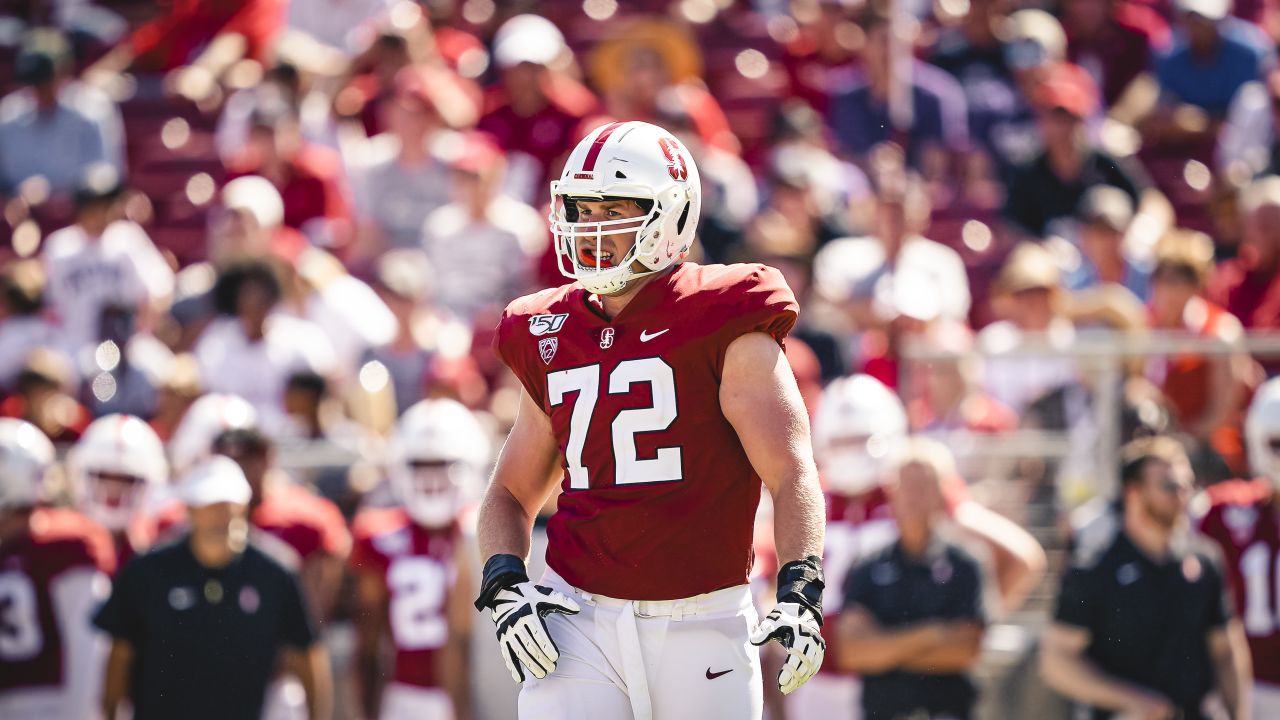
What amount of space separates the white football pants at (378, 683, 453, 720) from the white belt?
3.42 metres

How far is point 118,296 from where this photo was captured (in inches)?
338

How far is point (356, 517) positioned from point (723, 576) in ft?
12.8

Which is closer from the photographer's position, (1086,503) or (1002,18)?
(1086,503)

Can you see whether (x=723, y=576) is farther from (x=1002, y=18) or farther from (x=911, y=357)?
(x=1002, y=18)

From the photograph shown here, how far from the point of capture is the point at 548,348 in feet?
12.6

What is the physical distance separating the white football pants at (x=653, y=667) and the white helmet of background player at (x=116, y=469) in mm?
4011

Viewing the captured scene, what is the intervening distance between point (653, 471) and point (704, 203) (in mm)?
4819

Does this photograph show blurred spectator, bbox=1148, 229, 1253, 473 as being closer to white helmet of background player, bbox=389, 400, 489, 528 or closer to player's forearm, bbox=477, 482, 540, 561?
white helmet of background player, bbox=389, 400, 489, 528

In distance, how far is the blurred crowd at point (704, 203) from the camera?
24.2 feet

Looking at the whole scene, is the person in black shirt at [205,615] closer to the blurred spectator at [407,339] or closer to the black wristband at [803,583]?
the blurred spectator at [407,339]

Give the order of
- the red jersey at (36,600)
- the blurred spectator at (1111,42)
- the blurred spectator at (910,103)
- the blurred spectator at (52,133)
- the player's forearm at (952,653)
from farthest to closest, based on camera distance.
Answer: the blurred spectator at (1111,42)
the blurred spectator at (52,133)
the blurred spectator at (910,103)
the red jersey at (36,600)
the player's forearm at (952,653)

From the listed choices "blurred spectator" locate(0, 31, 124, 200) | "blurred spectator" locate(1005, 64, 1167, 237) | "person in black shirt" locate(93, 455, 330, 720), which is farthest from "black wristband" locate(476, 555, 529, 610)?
"blurred spectator" locate(0, 31, 124, 200)

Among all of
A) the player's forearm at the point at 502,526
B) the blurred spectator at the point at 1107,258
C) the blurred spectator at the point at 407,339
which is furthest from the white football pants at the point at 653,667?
the blurred spectator at the point at 1107,258

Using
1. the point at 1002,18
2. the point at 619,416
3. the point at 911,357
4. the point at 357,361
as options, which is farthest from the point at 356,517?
the point at 1002,18
